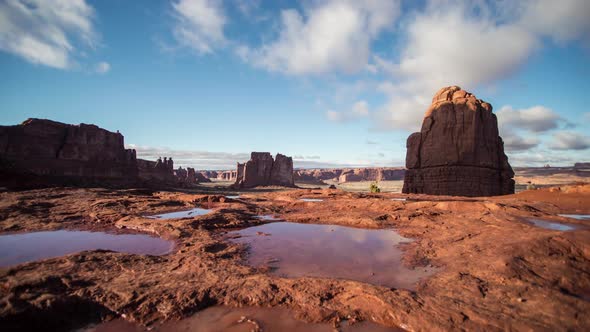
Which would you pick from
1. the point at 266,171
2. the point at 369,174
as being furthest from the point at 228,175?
the point at 266,171

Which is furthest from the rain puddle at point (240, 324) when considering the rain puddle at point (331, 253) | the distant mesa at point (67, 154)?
the distant mesa at point (67, 154)

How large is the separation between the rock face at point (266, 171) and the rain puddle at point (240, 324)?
6108cm

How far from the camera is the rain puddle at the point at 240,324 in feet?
9.73

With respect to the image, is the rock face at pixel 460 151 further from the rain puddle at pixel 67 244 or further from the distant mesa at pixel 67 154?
the distant mesa at pixel 67 154

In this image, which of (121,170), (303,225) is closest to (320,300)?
(303,225)

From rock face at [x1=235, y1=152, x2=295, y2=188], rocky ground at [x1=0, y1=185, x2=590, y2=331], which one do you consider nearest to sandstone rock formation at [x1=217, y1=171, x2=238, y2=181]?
rock face at [x1=235, y1=152, x2=295, y2=188]

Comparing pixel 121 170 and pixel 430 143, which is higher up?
pixel 430 143

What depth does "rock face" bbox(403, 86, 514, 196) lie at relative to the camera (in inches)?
972

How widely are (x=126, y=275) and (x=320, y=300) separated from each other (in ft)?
10.8

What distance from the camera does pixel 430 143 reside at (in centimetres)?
2681

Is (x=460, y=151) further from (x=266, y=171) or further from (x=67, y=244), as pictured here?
(x=266, y=171)

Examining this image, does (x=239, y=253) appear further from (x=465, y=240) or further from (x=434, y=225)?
(x=434, y=225)

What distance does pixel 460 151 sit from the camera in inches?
982

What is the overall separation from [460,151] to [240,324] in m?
27.9
